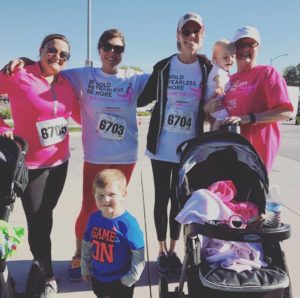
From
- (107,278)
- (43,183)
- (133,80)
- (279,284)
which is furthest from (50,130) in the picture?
(279,284)

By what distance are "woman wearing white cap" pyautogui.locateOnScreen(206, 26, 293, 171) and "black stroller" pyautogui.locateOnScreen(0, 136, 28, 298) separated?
1.62 meters

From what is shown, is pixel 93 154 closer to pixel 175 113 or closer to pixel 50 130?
pixel 50 130

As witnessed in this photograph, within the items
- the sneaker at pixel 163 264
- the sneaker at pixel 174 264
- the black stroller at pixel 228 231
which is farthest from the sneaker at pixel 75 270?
the black stroller at pixel 228 231

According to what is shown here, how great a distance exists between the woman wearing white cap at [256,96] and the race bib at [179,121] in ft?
1.13

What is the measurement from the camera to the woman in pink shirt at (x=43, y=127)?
2.79 meters

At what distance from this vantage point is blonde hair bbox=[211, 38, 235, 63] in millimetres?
2967

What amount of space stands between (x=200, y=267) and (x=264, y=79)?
5.05 ft

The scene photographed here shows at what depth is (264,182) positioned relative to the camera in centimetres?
247

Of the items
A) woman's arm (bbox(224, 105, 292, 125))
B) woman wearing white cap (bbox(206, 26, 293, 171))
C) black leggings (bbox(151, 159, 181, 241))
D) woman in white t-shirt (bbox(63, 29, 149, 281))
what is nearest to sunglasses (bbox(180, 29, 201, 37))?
woman wearing white cap (bbox(206, 26, 293, 171))

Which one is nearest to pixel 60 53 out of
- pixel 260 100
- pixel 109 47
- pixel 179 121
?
pixel 109 47

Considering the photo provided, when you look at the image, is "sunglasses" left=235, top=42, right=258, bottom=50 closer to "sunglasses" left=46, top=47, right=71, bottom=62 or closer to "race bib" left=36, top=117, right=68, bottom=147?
"sunglasses" left=46, top=47, right=71, bottom=62

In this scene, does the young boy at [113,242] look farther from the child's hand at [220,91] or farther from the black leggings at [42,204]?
the child's hand at [220,91]

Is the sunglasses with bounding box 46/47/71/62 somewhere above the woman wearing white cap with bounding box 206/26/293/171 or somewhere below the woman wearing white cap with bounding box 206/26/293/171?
above

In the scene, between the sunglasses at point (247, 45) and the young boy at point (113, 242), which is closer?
the young boy at point (113, 242)
